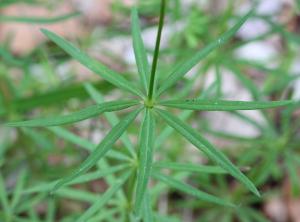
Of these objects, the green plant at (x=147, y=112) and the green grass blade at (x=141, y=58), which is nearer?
the green plant at (x=147, y=112)

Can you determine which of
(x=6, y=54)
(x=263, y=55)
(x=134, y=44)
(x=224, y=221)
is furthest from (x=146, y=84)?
(x=263, y=55)

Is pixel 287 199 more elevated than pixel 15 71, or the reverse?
pixel 15 71

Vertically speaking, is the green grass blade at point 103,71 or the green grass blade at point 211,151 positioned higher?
the green grass blade at point 103,71

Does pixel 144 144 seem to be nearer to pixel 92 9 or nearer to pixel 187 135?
pixel 187 135

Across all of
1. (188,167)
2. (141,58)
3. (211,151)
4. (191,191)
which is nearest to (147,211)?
(191,191)

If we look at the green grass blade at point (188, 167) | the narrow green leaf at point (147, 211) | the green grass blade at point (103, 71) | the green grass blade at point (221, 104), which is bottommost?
the narrow green leaf at point (147, 211)

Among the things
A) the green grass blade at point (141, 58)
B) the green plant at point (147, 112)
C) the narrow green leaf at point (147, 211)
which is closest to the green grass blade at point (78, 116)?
the green plant at point (147, 112)

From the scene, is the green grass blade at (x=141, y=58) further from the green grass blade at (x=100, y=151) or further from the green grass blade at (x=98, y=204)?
the green grass blade at (x=98, y=204)

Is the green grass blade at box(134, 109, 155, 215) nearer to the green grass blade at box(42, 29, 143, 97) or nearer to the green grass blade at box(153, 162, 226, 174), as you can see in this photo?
the green grass blade at box(42, 29, 143, 97)
